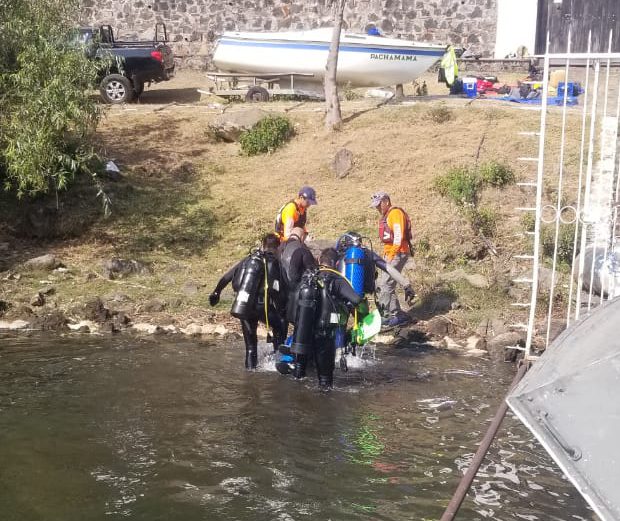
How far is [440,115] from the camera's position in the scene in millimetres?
18672

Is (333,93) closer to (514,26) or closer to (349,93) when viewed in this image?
(349,93)

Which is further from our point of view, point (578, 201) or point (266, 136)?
point (266, 136)

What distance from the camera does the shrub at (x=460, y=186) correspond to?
15641 mm

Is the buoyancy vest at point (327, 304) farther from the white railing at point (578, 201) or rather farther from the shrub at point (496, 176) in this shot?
the shrub at point (496, 176)

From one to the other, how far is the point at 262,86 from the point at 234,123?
3.48 m

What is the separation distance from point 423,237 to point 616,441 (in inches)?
446

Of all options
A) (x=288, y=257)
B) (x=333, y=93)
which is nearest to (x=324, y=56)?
(x=333, y=93)

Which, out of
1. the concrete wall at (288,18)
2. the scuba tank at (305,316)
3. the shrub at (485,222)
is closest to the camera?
the scuba tank at (305,316)

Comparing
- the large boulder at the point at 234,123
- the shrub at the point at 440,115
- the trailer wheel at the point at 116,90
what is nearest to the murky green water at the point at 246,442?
the shrub at the point at 440,115

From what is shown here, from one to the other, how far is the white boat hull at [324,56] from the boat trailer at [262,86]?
0.87ft

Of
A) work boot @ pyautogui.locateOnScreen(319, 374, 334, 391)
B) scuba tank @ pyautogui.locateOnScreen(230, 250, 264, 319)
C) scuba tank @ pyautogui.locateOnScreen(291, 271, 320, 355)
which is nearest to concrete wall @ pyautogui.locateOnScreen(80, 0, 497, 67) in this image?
scuba tank @ pyautogui.locateOnScreen(230, 250, 264, 319)

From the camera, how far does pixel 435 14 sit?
2780cm

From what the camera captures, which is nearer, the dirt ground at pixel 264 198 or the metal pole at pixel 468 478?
the metal pole at pixel 468 478

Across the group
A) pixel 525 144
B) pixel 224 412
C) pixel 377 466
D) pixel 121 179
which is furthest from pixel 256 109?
pixel 377 466
